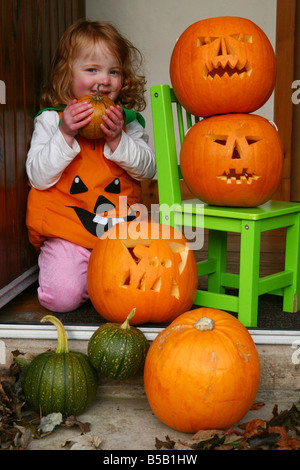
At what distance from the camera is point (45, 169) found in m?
2.01

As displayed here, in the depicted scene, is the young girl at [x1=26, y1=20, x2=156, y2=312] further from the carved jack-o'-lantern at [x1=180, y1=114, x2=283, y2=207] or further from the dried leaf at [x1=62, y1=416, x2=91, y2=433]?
the dried leaf at [x1=62, y1=416, x2=91, y2=433]

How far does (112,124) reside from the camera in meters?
1.97

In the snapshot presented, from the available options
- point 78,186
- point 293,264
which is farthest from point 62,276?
point 293,264

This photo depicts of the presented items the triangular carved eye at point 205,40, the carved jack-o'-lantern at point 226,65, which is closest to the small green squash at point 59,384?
the carved jack-o'-lantern at point 226,65

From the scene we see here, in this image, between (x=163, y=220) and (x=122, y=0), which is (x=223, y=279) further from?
(x=122, y=0)

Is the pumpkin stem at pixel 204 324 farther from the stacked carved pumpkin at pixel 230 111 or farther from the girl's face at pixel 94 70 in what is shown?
the girl's face at pixel 94 70

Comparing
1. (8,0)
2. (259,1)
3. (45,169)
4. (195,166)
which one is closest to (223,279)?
(195,166)

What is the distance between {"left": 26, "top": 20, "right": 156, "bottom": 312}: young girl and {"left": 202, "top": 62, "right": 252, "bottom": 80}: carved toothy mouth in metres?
0.35

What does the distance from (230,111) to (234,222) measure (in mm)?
375

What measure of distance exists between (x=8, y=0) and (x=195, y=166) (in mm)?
844

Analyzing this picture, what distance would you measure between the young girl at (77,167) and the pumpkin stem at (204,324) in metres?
0.66

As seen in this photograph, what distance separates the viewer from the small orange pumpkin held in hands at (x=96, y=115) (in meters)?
1.93

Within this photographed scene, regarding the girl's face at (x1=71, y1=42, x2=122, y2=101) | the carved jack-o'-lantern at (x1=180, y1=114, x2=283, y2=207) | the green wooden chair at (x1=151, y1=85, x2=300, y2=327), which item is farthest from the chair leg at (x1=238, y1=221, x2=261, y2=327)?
the girl's face at (x1=71, y1=42, x2=122, y2=101)

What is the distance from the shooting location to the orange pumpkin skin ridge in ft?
6.34
